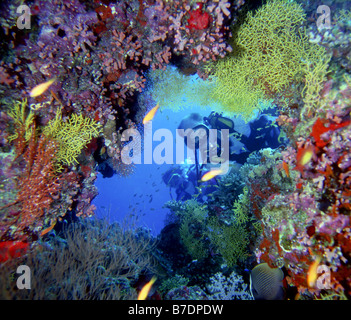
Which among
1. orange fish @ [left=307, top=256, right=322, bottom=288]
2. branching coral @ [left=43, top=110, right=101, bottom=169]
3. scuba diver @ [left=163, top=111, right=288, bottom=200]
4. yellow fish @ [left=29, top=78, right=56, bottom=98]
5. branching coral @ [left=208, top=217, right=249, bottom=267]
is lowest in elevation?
branching coral @ [left=208, top=217, right=249, bottom=267]

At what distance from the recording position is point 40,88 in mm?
3633

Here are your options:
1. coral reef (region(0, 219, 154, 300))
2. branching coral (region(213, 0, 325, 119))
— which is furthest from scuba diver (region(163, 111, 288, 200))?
coral reef (region(0, 219, 154, 300))

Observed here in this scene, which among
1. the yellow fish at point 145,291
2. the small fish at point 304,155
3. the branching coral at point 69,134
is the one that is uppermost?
the branching coral at point 69,134

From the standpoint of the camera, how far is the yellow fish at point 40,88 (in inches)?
141

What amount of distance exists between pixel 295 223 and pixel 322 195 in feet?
2.12

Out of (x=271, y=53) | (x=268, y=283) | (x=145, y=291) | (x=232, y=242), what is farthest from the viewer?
(x=232, y=242)

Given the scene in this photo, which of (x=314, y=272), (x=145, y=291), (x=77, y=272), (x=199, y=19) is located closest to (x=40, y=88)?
(x=199, y=19)

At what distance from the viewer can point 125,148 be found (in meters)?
6.04

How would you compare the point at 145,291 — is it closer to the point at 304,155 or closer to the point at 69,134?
the point at 69,134

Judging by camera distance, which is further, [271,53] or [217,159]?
[217,159]

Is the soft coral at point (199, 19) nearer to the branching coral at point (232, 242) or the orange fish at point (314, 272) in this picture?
A: the orange fish at point (314, 272)

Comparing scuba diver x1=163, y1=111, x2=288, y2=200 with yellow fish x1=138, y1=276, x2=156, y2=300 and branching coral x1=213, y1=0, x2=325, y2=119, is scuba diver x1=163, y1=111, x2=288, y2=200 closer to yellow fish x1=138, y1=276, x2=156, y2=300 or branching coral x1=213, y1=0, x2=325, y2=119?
branching coral x1=213, y1=0, x2=325, y2=119

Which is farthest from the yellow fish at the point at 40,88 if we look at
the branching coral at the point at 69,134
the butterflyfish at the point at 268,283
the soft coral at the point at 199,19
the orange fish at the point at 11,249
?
the butterflyfish at the point at 268,283

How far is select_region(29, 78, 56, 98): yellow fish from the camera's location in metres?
3.59
